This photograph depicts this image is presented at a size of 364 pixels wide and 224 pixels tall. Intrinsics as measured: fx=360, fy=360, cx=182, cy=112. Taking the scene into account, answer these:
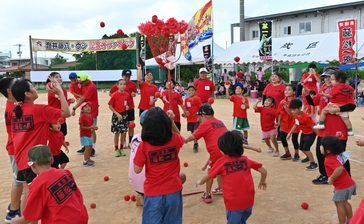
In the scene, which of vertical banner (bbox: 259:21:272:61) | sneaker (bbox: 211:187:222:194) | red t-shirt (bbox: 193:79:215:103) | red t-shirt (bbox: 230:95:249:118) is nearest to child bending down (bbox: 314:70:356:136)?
sneaker (bbox: 211:187:222:194)

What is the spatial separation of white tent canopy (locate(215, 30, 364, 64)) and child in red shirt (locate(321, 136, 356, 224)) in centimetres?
1496

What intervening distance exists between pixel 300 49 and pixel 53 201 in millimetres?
19658

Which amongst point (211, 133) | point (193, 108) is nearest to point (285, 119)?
point (193, 108)

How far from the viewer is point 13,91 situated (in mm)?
4055

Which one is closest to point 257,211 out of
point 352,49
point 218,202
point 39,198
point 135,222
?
point 218,202

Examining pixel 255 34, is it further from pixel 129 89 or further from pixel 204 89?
pixel 129 89

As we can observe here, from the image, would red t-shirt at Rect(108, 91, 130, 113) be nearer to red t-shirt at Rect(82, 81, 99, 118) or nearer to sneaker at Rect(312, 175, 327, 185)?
red t-shirt at Rect(82, 81, 99, 118)

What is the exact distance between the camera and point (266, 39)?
1953cm

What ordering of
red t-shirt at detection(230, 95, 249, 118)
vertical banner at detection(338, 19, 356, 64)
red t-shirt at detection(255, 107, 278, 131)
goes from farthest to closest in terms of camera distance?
vertical banner at detection(338, 19, 356, 64)
red t-shirt at detection(230, 95, 249, 118)
red t-shirt at detection(255, 107, 278, 131)

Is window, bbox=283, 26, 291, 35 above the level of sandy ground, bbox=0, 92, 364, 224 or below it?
above

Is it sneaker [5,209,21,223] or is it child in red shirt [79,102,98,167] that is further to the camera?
child in red shirt [79,102,98,167]

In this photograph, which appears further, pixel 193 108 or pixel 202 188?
pixel 193 108

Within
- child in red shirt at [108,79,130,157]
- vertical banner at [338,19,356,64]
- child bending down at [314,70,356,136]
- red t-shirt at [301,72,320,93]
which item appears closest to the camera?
child bending down at [314,70,356,136]

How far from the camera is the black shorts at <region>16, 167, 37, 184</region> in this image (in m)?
4.30
